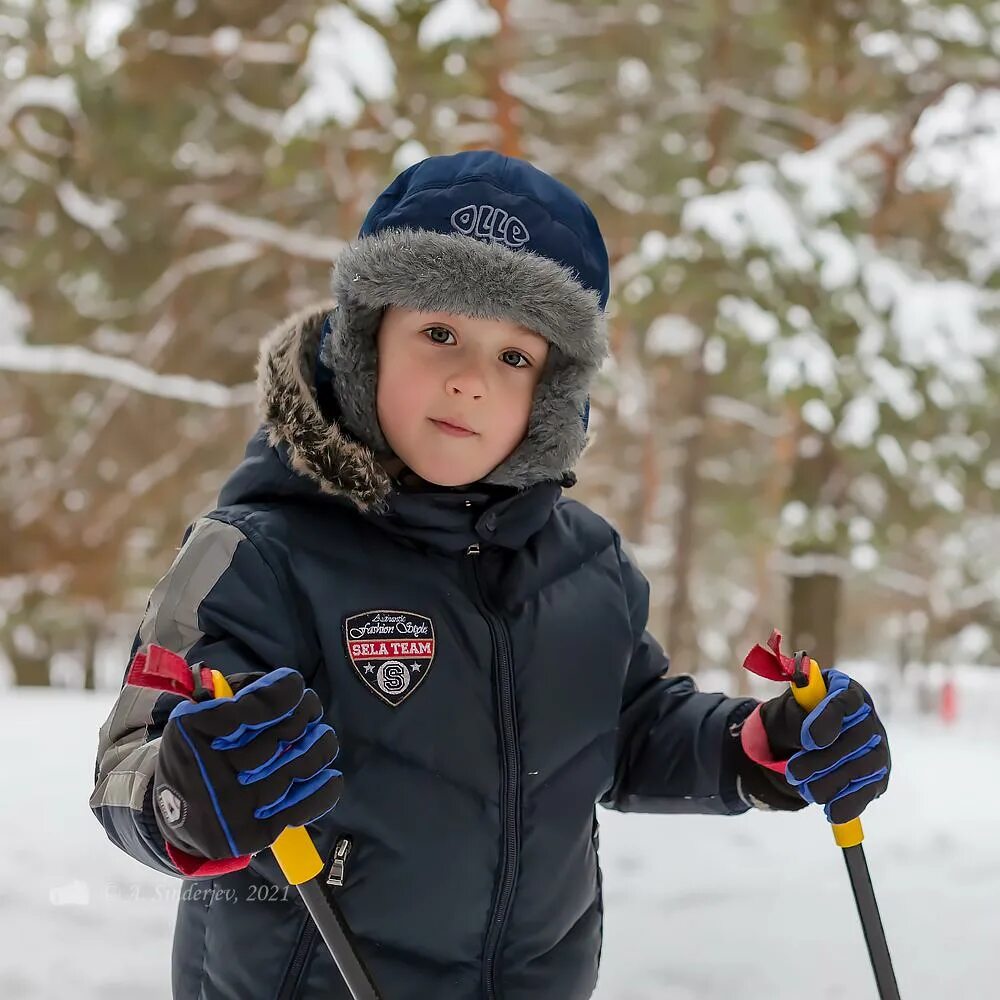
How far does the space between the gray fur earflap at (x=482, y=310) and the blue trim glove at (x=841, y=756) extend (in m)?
0.55

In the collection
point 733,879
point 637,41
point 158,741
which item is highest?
point 637,41

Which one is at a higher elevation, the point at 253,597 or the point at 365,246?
the point at 365,246

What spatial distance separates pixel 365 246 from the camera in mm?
1739


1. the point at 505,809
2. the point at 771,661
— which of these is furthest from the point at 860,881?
the point at 505,809

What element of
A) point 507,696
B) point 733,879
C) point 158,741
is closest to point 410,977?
point 507,696

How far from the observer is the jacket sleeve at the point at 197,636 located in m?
1.36

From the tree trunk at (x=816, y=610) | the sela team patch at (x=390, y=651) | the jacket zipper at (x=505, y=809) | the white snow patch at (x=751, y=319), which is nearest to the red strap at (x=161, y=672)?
the sela team patch at (x=390, y=651)

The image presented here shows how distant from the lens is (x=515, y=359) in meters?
1.74

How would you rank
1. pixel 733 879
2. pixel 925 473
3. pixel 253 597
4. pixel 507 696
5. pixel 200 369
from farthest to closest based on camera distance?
pixel 200 369 → pixel 925 473 → pixel 733 879 → pixel 507 696 → pixel 253 597

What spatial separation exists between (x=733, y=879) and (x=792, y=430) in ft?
19.2

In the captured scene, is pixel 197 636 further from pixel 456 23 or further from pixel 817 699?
pixel 456 23

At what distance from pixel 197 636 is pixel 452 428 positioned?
1.56 ft

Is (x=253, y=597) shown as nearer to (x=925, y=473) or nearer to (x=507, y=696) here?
(x=507, y=696)

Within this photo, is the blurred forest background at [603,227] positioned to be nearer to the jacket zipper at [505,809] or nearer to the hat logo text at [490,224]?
the hat logo text at [490,224]
